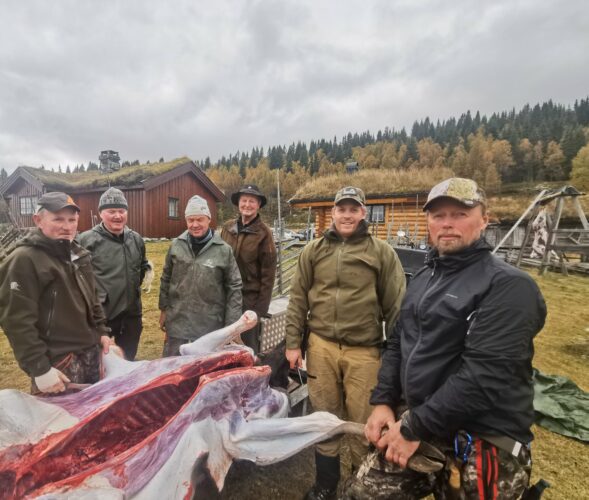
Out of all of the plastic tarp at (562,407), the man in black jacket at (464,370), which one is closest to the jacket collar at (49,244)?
the man in black jacket at (464,370)

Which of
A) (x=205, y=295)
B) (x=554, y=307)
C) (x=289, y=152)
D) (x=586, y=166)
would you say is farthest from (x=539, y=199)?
(x=289, y=152)

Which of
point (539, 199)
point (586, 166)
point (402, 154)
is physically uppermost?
point (402, 154)

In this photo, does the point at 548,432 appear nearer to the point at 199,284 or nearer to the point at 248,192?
the point at 199,284

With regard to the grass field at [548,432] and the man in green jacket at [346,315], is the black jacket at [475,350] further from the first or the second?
the grass field at [548,432]

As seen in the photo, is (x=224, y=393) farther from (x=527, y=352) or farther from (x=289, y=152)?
(x=289, y=152)

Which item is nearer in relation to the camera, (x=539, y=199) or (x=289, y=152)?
(x=539, y=199)

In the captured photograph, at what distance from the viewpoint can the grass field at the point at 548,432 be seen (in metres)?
2.54

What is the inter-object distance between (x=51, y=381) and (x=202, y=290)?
1.33 meters

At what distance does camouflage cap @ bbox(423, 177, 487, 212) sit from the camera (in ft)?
5.27

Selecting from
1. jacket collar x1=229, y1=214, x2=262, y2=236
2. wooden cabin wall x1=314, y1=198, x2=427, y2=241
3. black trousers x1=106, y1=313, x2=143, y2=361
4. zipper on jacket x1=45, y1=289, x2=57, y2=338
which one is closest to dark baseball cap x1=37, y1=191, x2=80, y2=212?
zipper on jacket x1=45, y1=289, x2=57, y2=338

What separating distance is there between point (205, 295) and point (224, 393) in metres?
1.29

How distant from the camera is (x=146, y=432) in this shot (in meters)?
1.97

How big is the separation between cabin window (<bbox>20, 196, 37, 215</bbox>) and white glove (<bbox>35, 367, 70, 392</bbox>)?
25.3 m

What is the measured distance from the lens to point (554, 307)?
29.5 feet
